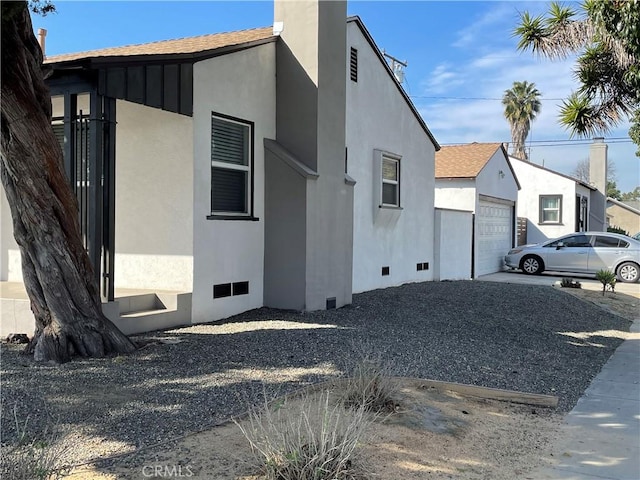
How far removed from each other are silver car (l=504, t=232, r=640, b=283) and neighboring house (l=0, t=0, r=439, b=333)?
39.8 feet

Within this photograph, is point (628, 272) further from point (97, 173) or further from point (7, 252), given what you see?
point (7, 252)

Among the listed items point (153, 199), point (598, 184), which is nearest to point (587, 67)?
point (153, 199)

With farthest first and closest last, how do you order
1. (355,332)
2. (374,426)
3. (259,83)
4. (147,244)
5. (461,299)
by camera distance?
(461,299) → (259,83) → (147,244) → (355,332) → (374,426)

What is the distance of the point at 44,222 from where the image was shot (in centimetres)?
595

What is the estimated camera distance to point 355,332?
8.00 metres

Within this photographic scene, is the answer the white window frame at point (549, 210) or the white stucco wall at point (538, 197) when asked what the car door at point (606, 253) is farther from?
the white window frame at point (549, 210)

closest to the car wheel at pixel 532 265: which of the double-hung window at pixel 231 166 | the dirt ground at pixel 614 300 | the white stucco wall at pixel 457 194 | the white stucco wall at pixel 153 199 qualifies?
the white stucco wall at pixel 457 194

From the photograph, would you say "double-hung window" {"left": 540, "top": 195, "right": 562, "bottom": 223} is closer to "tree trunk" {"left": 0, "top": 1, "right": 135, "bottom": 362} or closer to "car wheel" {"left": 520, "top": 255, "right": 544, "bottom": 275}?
"car wheel" {"left": 520, "top": 255, "right": 544, "bottom": 275}

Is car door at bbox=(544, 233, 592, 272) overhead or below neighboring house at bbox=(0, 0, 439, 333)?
below

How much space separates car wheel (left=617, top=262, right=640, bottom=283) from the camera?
1888 centimetres

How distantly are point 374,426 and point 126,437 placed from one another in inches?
75.1

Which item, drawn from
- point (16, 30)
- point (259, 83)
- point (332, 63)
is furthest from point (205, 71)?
point (16, 30)

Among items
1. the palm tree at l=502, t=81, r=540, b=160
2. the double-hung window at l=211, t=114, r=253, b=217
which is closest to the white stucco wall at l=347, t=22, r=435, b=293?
the double-hung window at l=211, t=114, r=253, b=217

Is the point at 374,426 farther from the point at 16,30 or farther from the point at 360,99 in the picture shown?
the point at 360,99
